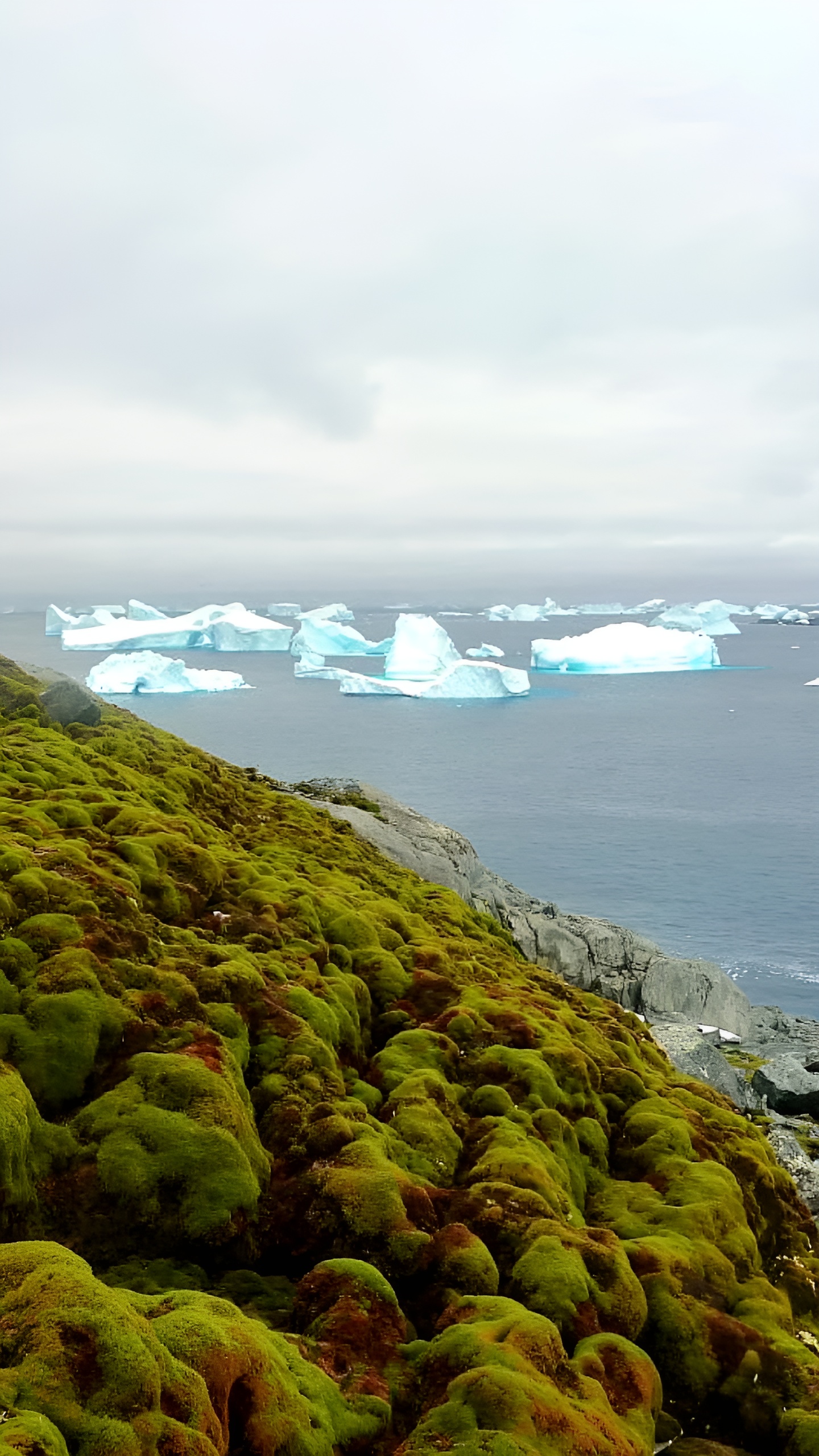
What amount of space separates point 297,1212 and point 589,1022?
8.34 meters

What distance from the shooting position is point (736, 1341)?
923 cm

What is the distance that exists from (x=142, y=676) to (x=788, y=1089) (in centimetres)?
13217

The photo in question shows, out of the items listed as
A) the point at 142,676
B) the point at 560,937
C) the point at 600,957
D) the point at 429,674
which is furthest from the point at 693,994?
the point at 429,674

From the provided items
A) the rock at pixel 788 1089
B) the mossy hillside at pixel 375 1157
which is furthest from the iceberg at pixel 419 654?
the mossy hillside at pixel 375 1157

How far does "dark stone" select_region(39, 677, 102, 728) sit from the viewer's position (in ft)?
71.8

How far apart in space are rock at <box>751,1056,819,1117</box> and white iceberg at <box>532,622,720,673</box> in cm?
14244

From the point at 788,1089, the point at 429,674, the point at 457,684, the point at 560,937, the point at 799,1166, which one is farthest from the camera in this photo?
the point at 429,674

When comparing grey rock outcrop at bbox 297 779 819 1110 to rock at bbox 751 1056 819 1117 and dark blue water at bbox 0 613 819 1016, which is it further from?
dark blue water at bbox 0 613 819 1016

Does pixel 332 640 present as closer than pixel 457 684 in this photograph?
No

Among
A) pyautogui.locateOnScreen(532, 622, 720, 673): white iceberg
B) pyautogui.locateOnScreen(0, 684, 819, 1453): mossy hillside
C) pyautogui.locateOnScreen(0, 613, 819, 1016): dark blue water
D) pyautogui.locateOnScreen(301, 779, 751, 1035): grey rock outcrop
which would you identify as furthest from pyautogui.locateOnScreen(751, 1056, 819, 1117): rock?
pyautogui.locateOnScreen(532, 622, 720, 673): white iceberg

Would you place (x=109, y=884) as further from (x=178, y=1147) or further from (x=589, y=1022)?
(x=589, y=1022)

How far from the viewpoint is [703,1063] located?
2225cm

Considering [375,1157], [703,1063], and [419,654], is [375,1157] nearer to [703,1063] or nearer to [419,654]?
[703,1063]

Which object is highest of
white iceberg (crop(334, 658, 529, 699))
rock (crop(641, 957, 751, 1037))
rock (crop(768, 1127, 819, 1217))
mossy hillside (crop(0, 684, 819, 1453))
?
white iceberg (crop(334, 658, 529, 699))
